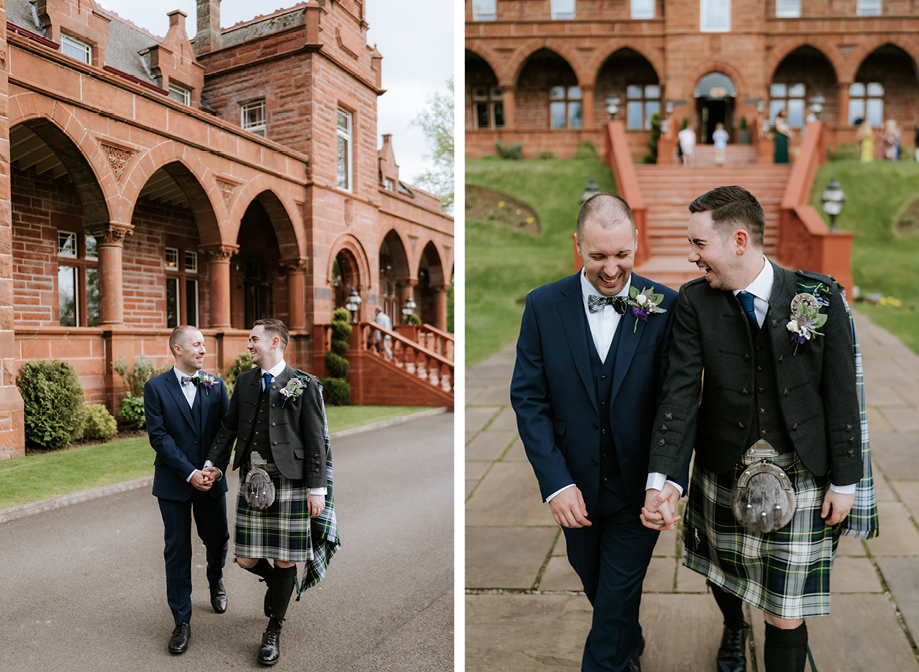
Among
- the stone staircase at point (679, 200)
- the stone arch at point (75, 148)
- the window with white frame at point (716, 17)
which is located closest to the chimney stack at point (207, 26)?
the stone arch at point (75, 148)

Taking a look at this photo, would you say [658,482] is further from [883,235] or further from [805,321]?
[883,235]

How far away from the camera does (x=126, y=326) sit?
3256mm

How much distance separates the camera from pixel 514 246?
52.0 ft

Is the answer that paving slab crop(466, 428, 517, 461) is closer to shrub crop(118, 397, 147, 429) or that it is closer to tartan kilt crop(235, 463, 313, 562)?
tartan kilt crop(235, 463, 313, 562)

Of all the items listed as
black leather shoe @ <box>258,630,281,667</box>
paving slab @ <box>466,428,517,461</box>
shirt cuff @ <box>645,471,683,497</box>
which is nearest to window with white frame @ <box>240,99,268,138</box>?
black leather shoe @ <box>258,630,281,667</box>

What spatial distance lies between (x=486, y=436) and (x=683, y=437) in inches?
177

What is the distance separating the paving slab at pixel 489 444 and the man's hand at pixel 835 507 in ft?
13.0

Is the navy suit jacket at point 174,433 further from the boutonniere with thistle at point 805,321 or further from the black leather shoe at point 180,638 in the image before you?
the boutonniere with thistle at point 805,321

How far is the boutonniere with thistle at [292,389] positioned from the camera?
128 inches

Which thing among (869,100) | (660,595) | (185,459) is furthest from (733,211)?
(869,100)

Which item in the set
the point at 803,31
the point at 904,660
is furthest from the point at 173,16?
the point at 803,31

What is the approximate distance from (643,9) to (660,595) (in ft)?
78.9

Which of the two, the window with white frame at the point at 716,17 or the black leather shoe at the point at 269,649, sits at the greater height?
the window with white frame at the point at 716,17

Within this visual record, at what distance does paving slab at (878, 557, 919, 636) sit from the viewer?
138 inches
